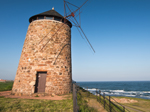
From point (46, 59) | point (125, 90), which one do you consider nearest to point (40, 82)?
point (46, 59)

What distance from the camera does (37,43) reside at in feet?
34.8

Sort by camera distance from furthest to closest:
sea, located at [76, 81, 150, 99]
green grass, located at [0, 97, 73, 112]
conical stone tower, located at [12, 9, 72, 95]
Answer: sea, located at [76, 81, 150, 99]
conical stone tower, located at [12, 9, 72, 95]
green grass, located at [0, 97, 73, 112]

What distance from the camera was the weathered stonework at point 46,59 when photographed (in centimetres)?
986

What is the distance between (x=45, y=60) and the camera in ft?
33.8

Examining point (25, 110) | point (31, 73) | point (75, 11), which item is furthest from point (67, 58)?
point (25, 110)

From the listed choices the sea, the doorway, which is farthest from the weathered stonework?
the sea

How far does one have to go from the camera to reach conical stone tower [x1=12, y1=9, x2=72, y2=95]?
9.86m

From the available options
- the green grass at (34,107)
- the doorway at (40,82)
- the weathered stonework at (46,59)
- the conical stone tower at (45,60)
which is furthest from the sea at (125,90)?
the doorway at (40,82)

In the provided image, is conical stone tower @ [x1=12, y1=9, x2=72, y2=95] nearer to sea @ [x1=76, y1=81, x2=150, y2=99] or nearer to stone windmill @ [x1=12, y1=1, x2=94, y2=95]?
stone windmill @ [x1=12, y1=1, x2=94, y2=95]

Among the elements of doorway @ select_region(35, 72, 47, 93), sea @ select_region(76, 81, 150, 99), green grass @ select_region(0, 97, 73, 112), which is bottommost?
sea @ select_region(76, 81, 150, 99)

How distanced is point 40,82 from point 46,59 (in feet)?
7.83

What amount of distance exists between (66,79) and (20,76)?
4731mm

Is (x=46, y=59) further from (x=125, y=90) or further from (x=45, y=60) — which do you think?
(x=125, y=90)

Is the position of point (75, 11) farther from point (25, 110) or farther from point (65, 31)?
point (25, 110)
